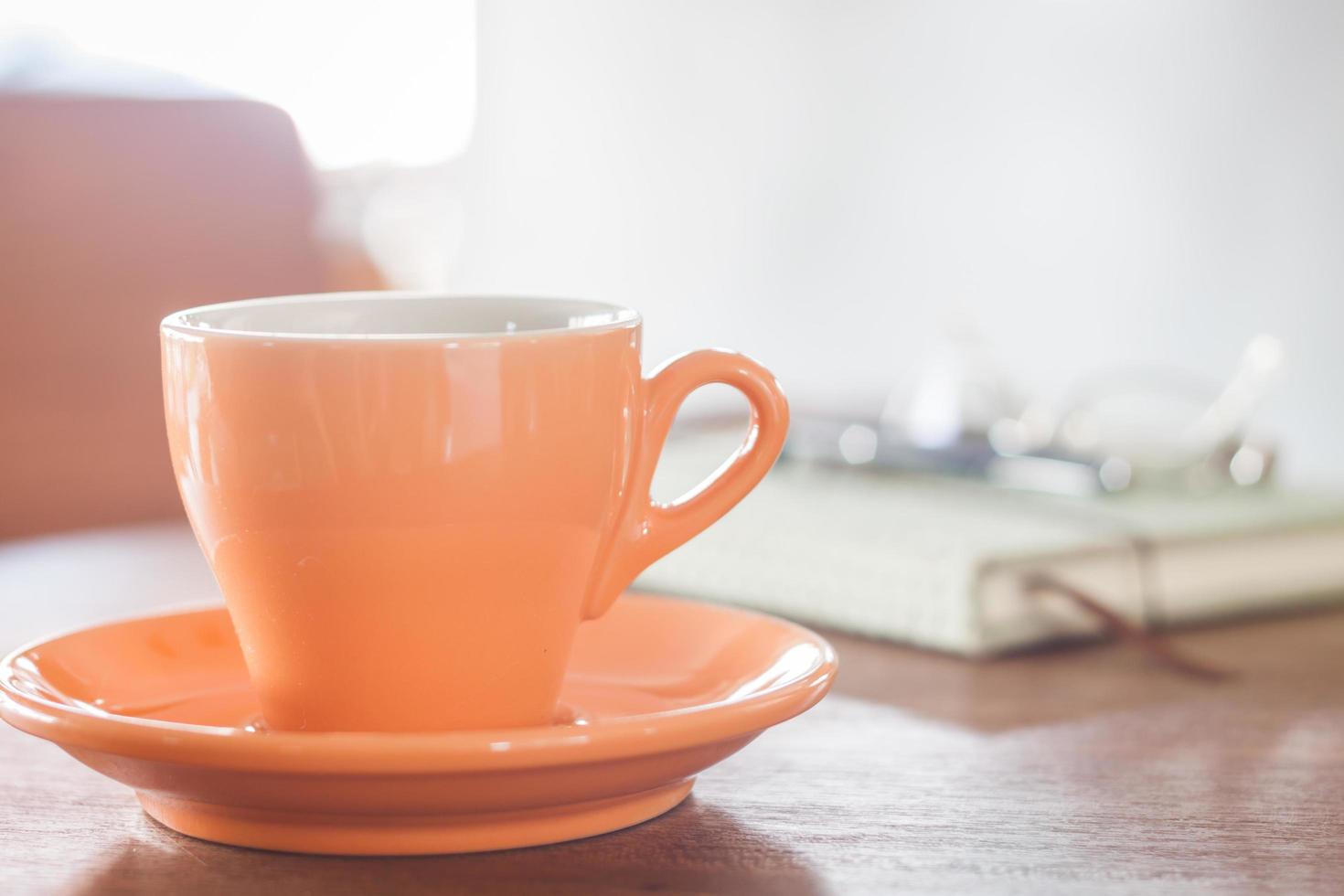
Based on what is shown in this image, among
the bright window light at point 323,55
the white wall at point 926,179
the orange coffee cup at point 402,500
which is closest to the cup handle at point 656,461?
the orange coffee cup at point 402,500

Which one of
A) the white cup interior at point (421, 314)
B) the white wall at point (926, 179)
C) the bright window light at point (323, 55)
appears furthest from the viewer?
the bright window light at point (323, 55)

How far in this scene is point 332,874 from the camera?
0.33 meters

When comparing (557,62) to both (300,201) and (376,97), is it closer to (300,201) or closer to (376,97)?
(376,97)

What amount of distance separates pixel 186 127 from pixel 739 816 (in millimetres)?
1352

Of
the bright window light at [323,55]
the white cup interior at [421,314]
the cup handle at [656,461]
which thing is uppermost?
the bright window light at [323,55]

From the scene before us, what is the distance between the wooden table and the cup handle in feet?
0.23

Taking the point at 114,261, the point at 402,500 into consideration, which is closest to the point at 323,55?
the point at 114,261

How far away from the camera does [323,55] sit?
2420mm

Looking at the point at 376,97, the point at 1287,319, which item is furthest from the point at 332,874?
the point at 376,97

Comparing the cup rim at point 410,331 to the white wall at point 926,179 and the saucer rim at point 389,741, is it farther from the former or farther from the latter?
the white wall at point 926,179

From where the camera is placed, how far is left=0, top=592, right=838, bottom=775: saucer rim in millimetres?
312

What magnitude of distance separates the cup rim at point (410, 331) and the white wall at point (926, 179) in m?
0.81

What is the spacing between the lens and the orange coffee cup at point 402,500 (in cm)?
35

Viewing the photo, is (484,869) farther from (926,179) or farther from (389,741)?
(926,179)
